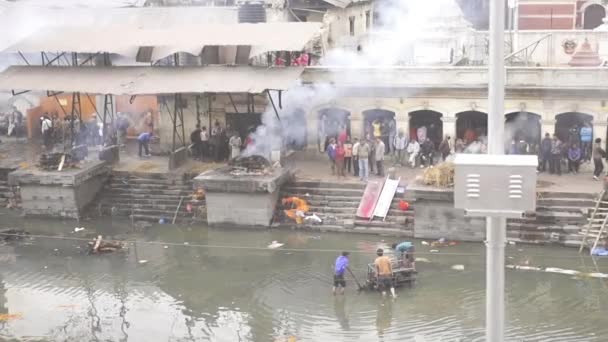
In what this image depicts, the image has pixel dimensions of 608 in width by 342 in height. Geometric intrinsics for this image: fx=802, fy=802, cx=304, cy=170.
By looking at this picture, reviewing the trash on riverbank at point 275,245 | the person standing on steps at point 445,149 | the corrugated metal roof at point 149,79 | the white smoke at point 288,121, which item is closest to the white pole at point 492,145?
the trash on riverbank at point 275,245

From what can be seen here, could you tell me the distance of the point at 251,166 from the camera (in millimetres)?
21719

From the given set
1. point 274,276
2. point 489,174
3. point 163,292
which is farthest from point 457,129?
point 489,174

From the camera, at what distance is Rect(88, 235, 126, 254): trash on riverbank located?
19.2 m

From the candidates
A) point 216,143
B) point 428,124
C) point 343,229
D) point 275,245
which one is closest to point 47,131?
point 216,143

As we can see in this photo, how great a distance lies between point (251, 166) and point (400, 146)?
4853 millimetres

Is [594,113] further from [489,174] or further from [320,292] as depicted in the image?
[489,174]

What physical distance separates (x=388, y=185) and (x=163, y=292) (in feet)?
24.1

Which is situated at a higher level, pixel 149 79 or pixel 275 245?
pixel 149 79

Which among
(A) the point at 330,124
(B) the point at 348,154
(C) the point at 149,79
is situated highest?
(C) the point at 149,79

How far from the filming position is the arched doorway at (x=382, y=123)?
2470 cm

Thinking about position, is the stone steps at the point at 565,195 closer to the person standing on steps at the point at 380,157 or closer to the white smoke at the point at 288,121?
the person standing on steps at the point at 380,157

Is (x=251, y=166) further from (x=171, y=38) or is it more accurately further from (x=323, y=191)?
(x=171, y=38)

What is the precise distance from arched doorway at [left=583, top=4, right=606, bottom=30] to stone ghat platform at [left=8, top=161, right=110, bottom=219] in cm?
2057

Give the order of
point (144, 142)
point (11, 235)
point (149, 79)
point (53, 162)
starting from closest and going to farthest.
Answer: point (11, 235)
point (149, 79)
point (53, 162)
point (144, 142)
